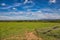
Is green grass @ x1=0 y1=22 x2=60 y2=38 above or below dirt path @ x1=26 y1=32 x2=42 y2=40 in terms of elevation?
above

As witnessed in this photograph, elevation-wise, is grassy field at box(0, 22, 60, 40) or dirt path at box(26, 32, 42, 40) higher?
grassy field at box(0, 22, 60, 40)

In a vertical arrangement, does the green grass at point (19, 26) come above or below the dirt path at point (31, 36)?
above

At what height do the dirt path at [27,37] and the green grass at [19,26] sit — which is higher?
the green grass at [19,26]

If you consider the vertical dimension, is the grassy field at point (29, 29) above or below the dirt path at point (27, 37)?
above

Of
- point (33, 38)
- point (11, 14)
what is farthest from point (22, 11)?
point (33, 38)

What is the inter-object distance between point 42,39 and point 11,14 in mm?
668

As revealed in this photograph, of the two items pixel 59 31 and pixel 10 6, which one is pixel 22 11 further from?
pixel 59 31

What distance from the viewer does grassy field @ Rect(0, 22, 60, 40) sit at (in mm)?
2170

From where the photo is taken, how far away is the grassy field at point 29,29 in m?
2.17

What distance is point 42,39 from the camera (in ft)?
7.05

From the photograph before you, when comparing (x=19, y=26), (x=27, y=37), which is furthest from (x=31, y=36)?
(x=19, y=26)

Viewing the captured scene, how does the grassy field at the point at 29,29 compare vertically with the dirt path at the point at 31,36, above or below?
above

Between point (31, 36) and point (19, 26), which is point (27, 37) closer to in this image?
point (31, 36)

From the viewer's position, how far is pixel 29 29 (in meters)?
2.21
